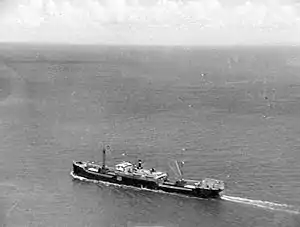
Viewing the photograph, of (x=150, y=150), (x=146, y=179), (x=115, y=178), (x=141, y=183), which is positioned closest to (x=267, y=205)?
(x=146, y=179)

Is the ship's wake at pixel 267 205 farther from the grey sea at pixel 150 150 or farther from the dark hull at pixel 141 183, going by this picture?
the dark hull at pixel 141 183

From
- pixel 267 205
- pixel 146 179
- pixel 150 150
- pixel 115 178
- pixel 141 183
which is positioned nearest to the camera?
pixel 267 205

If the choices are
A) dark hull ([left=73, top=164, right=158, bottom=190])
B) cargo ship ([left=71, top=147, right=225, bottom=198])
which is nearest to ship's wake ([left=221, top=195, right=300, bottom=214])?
cargo ship ([left=71, top=147, right=225, bottom=198])

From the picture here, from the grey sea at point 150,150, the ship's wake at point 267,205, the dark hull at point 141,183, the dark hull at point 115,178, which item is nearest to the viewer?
the ship's wake at point 267,205

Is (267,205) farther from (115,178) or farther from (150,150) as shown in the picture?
(150,150)

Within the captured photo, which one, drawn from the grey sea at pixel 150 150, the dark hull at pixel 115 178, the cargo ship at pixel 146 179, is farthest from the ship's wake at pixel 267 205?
the dark hull at pixel 115 178

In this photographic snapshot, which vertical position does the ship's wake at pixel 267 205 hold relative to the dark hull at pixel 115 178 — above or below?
below

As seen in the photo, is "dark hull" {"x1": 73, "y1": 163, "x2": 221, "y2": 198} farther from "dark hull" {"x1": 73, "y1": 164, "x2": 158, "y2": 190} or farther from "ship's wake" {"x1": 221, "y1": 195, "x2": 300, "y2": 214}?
"ship's wake" {"x1": 221, "y1": 195, "x2": 300, "y2": 214}
